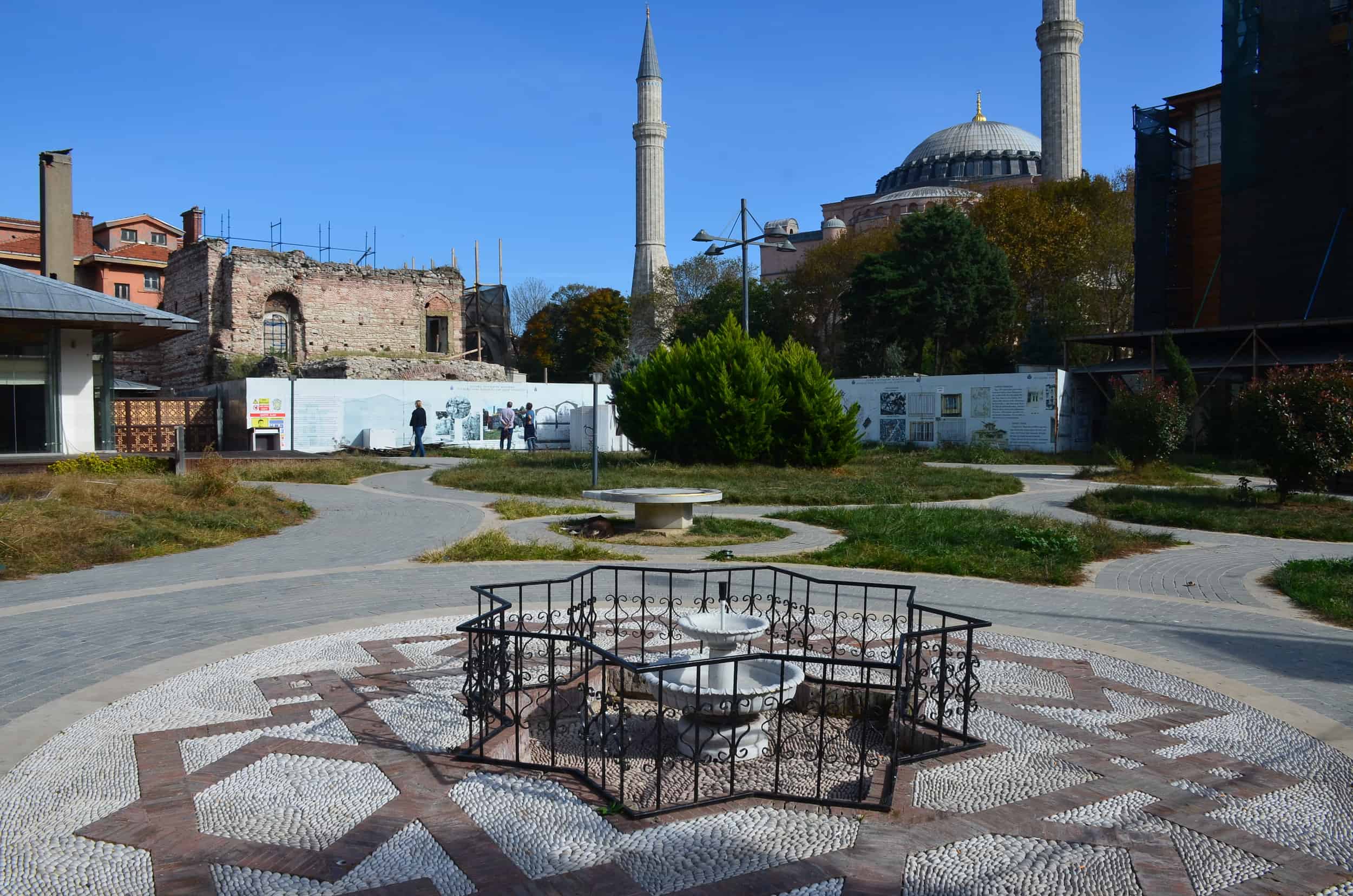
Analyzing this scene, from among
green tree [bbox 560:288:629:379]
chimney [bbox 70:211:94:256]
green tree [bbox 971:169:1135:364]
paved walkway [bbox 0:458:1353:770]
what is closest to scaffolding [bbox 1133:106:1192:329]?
green tree [bbox 971:169:1135:364]

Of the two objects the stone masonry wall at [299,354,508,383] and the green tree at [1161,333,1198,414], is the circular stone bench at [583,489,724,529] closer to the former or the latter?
the green tree at [1161,333,1198,414]

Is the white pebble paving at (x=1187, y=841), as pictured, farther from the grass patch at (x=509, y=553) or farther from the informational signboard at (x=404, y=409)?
the informational signboard at (x=404, y=409)

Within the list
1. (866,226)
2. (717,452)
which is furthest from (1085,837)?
(866,226)

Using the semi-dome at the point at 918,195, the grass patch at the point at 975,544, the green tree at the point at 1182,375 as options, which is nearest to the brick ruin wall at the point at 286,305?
the green tree at the point at 1182,375

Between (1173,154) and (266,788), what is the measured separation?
1579 inches

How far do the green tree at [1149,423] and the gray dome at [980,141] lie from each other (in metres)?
71.7

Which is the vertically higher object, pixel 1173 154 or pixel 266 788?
pixel 1173 154

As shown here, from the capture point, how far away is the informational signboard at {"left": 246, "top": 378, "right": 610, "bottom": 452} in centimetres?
3011

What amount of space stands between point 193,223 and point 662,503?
139 feet

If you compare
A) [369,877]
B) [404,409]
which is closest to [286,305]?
[404,409]

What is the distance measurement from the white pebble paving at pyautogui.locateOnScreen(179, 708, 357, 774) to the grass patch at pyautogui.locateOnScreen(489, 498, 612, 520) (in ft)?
30.7

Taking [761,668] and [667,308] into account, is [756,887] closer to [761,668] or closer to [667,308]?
[761,668]

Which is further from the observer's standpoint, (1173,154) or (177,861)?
(1173,154)

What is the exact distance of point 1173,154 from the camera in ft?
120
